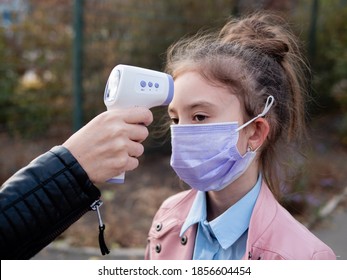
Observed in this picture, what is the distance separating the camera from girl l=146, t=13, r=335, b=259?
7.11ft

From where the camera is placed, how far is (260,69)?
7.68 ft

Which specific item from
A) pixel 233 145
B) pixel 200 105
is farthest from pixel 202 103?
pixel 233 145

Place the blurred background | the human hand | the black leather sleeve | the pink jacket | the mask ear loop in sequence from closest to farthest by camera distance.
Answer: the black leather sleeve
the human hand
the pink jacket
the mask ear loop
the blurred background

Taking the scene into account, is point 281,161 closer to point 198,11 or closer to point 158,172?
point 158,172

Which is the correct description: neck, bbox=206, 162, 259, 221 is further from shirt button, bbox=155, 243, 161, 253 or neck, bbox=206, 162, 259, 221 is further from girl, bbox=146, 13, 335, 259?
shirt button, bbox=155, 243, 161, 253

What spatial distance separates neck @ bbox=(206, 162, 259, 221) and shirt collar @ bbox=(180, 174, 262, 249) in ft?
0.11

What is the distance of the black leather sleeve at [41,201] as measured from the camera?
5.17 feet

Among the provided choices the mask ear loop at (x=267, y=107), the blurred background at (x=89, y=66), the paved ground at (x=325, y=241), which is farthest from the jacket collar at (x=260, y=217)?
the blurred background at (x=89, y=66)

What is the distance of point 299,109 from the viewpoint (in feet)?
8.22

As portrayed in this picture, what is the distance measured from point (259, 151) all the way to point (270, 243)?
19.1 inches

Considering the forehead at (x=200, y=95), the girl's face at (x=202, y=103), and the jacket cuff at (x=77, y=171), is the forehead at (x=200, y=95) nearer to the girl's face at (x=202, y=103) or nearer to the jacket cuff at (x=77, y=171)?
the girl's face at (x=202, y=103)

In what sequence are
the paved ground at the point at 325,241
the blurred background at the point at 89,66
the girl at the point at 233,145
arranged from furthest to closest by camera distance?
1. the blurred background at the point at 89,66
2. the paved ground at the point at 325,241
3. the girl at the point at 233,145

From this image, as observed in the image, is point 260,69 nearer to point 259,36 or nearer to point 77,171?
point 259,36

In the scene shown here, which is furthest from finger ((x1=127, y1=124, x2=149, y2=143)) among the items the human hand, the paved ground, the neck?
the paved ground
